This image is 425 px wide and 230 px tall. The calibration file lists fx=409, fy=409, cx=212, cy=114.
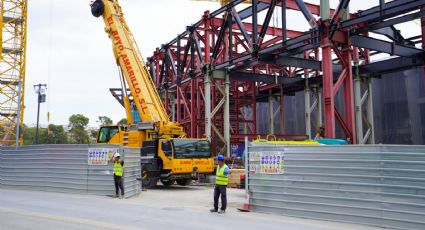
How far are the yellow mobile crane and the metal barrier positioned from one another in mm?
1640

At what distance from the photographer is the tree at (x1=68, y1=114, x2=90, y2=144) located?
8506 cm

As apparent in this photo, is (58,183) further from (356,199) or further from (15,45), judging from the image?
(15,45)

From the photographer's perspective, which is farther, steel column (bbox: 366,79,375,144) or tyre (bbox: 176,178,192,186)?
steel column (bbox: 366,79,375,144)

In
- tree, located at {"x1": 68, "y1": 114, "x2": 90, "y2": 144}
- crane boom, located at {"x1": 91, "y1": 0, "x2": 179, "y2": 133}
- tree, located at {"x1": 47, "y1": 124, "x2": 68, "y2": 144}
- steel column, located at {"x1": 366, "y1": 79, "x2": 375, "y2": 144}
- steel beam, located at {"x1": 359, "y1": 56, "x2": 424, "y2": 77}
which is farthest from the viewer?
tree, located at {"x1": 68, "y1": 114, "x2": 90, "y2": 144}

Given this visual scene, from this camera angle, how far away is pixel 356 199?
939cm

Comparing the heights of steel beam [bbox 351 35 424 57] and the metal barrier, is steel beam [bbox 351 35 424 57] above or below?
above

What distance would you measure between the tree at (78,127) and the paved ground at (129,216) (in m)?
73.7

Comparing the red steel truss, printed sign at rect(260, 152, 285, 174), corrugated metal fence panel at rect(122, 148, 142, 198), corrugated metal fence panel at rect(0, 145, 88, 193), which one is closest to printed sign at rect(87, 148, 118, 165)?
corrugated metal fence panel at rect(0, 145, 88, 193)

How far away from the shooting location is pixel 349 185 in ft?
31.4

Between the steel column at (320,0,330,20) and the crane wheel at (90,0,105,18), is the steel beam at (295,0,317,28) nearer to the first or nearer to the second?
the steel column at (320,0,330,20)

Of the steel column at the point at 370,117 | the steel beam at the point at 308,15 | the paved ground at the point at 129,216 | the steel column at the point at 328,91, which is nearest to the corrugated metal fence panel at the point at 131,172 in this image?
the paved ground at the point at 129,216

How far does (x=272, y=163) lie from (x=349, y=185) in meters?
2.24

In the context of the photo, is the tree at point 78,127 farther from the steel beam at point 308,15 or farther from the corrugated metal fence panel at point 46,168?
the steel beam at point 308,15

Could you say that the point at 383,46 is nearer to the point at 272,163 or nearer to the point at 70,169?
the point at 272,163
